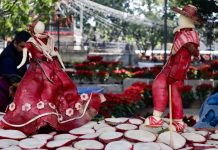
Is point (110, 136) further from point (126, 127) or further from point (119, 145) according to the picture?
point (126, 127)

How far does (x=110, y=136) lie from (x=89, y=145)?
0.25 m

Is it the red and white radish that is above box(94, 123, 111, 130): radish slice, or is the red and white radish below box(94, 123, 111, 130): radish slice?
below

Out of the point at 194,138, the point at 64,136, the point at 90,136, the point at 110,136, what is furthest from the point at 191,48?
the point at 64,136

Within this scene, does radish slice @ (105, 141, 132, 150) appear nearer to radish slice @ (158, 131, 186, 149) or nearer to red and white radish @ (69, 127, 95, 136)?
radish slice @ (158, 131, 186, 149)

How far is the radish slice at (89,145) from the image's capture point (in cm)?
414

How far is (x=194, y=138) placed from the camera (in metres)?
4.41

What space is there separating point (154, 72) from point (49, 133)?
33.9 ft

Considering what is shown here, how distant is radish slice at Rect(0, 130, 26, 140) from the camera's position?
457 cm

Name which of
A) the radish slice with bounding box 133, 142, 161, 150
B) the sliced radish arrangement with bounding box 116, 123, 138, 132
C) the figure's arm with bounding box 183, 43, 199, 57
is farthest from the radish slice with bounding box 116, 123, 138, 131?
the figure's arm with bounding box 183, 43, 199, 57

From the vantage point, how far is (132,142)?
13.9 ft

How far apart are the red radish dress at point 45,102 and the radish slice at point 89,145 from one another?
61 centimetres

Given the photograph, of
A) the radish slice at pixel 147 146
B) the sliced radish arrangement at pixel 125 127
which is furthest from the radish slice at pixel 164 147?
the sliced radish arrangement at pixel 125 127

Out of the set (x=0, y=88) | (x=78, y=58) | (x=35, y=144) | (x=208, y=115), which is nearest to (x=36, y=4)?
(x=0, y=88)

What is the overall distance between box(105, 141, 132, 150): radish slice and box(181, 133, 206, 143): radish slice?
0.61m
